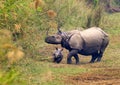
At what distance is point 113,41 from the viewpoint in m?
19.1

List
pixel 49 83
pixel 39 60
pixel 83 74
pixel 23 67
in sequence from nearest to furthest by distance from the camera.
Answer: pixel 49 83
pixel 23 67
pixel 83 74
pixel 39 60

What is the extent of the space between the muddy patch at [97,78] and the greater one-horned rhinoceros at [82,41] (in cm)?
197

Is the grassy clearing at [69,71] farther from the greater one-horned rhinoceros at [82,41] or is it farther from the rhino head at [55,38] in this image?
the rhino head at [55,38]

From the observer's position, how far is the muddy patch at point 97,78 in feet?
36.2

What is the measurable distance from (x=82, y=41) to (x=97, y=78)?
3.02 metres

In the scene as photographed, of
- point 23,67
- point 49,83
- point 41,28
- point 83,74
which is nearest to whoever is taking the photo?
point 49,83

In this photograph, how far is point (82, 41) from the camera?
14.5 m

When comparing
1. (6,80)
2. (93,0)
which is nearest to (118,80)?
(6,80)

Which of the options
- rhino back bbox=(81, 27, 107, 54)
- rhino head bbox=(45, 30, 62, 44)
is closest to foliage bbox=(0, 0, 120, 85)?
rhino head bbox=(45, 30, 62, 44)

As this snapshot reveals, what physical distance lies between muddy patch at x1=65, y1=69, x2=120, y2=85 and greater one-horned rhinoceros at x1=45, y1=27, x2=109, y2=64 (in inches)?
77.4

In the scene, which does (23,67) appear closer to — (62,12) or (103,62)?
(103,62)

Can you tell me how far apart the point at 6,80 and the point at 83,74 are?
7.52 meters

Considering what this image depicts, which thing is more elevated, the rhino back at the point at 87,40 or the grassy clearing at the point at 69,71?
the rhino back at the point at 87,40

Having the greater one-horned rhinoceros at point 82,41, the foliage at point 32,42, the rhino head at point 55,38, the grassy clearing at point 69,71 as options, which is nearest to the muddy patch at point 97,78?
the grassy clearing at point 69,71
